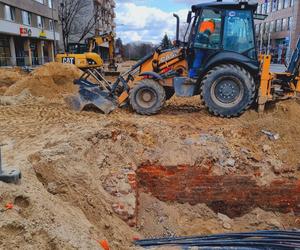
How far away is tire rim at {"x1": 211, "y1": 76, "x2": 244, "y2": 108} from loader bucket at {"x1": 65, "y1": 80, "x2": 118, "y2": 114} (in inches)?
104

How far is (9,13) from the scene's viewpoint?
30.2 metres

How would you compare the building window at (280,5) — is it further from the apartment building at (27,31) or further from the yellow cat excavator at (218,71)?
Answer: the yellow cat excavator at (218,71)

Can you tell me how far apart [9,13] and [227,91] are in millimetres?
27637

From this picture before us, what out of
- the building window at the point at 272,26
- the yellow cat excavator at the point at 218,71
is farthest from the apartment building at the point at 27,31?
the building window at the point at 272,26

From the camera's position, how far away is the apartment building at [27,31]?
29.8 m

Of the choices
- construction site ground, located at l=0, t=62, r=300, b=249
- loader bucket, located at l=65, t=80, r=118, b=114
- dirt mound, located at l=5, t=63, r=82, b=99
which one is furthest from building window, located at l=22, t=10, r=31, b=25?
construction site ground, located at l=0, t=62, r=300, b=249

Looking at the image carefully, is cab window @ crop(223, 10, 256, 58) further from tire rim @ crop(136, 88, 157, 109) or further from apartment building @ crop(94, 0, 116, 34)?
apartment building @ crop(94, 0, 116, 34)

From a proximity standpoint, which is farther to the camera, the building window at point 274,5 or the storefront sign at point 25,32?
the building window at point 274,5

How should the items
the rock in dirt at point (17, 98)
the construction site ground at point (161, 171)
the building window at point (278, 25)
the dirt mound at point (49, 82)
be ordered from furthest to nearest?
1. the building window at point (278, 25)
2. the dirt mound at point (49, 82)
3. the rock in dirt at point (17, 98)
4. the construction site ground at point (161, 171)

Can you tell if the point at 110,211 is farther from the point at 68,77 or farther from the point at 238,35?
the point at 68,77

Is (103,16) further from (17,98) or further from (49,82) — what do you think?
(17,98)

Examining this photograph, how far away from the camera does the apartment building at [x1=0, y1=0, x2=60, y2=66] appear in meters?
29.8

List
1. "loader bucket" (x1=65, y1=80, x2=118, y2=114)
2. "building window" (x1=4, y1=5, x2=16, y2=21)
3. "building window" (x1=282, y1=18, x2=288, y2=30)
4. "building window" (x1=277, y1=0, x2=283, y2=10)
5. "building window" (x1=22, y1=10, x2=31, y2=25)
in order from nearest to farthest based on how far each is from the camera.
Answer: "loader bucket" (x1=65, y1=80, x2=118, y2=114) → "building window" (x1=4, y1=5, x2=16, y2=21) → "building window" (x1=22, y1=10, x2=31, y2=25) → "building window" (x1=282, y1=18, x2=288, y2=30) → "building window" (x1=277, y1=0, x2=283, y2=10)

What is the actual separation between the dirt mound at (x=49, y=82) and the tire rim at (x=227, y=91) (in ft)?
19.8
